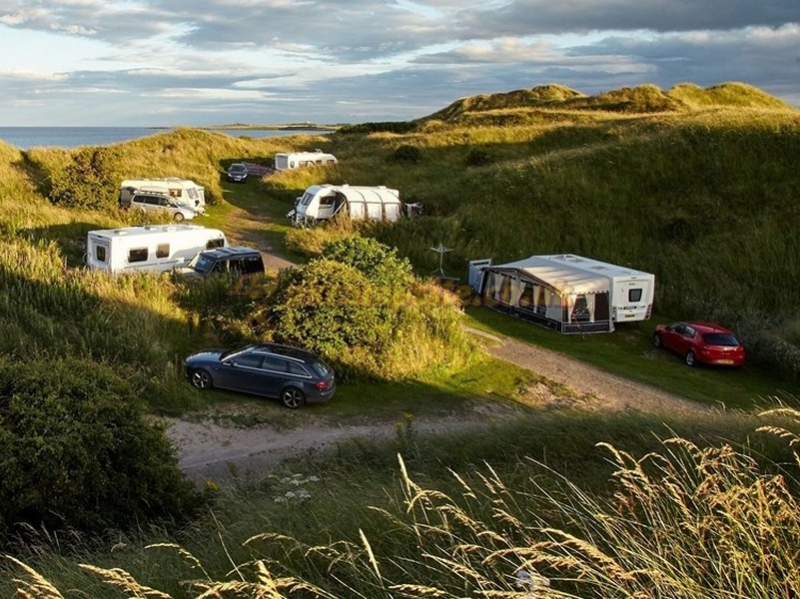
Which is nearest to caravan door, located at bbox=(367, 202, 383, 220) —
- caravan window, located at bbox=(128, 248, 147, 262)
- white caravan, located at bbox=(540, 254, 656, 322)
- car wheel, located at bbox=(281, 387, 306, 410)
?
white caravan, located at bbox=(540, 254, 656, 322)

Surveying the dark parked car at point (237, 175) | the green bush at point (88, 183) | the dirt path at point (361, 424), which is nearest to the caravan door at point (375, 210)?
the green bush at point (88, 183)

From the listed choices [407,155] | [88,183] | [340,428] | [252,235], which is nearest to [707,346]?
[340,428]

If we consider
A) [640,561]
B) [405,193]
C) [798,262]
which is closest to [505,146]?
[405,193]

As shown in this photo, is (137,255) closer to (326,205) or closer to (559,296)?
(326,205)

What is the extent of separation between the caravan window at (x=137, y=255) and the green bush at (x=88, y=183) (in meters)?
12.2

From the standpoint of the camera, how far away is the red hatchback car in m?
20.4

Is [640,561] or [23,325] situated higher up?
[640,561]

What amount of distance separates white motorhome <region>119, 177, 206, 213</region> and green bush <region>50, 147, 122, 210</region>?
426 millimetres

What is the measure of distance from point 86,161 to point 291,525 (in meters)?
34.6

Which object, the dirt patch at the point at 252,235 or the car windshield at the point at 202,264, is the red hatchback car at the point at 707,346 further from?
the car windshield at the point at 202,264

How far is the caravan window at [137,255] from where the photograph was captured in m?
22.7

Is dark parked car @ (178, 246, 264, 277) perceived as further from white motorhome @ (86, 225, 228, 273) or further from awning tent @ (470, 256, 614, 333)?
awning tent @ (470, 256, 614, 333)

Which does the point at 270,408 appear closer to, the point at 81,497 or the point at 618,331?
the point at 81,497

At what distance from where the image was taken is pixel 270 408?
15648mm
